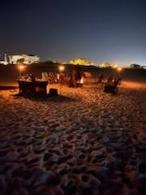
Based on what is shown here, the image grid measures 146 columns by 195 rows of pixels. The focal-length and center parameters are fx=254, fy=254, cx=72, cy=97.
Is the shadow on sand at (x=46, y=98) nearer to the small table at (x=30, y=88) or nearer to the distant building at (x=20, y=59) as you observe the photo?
the small table at (x=30, y=88)

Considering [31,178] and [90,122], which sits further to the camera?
[90,122]

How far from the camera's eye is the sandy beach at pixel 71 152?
15.9ft

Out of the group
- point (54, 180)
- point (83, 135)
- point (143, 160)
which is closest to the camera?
point (54, 180)

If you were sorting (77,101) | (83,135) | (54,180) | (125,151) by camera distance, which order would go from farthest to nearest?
(77,101) → (83,135) → (125,151) → (54,180)

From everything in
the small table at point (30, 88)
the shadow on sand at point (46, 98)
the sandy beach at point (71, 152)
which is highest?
the small table at point (30, 88)

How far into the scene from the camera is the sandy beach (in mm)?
4848

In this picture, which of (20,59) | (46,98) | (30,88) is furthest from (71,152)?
(20,59)

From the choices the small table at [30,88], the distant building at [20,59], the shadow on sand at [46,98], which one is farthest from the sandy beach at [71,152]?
the distant building at [20,59]

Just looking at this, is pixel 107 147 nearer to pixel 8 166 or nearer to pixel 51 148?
pixel 51 148

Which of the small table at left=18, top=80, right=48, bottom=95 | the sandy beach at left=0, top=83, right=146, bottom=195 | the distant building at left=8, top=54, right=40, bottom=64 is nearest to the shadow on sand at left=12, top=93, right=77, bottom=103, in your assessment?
the small table at left=18, top=80, right=48, bottom=95

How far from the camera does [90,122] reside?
9359 mm

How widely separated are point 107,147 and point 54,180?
2.22 m

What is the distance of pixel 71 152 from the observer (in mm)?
6371

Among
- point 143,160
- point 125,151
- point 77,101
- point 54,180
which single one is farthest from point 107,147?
point 77,101
